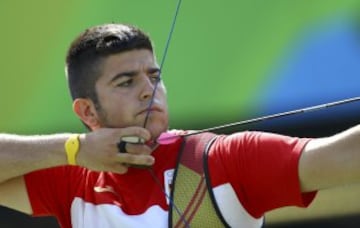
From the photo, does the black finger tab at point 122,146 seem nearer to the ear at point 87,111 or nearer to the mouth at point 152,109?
the mouth at point 152,109

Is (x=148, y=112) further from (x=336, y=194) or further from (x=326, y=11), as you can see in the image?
(x=336, y=194)

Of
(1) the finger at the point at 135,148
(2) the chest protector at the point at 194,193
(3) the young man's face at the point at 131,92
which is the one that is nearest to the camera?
(2) the chest protector at the point at 194,193

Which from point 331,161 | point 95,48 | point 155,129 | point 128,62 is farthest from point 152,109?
point 331,161

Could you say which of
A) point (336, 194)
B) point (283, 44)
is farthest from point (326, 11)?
point (336, 194)

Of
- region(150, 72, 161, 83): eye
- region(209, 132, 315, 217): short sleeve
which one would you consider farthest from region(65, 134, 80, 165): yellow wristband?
region(209, 132, 315, 217): short sleeve

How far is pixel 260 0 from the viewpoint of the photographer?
13.7 ft

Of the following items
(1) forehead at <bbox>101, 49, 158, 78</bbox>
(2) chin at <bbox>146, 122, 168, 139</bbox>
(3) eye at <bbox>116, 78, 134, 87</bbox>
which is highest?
(1) forehead at <bbox>101, 49, 158, 78</bbox>

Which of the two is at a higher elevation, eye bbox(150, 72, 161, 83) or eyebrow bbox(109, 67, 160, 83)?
eyebrow bbox(109, 67, 160, 83)

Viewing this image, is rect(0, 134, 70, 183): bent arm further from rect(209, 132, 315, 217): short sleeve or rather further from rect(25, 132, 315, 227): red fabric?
rect(209, 132, 315, 217): short sleeve

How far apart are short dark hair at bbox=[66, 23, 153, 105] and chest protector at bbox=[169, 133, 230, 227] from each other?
1.16 ft

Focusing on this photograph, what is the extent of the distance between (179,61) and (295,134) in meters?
0.55

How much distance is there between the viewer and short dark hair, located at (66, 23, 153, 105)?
2.71 meters

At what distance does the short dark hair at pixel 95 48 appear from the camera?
107 inches

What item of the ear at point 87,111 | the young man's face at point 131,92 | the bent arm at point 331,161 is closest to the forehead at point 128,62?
the young man's face at point 131,92
